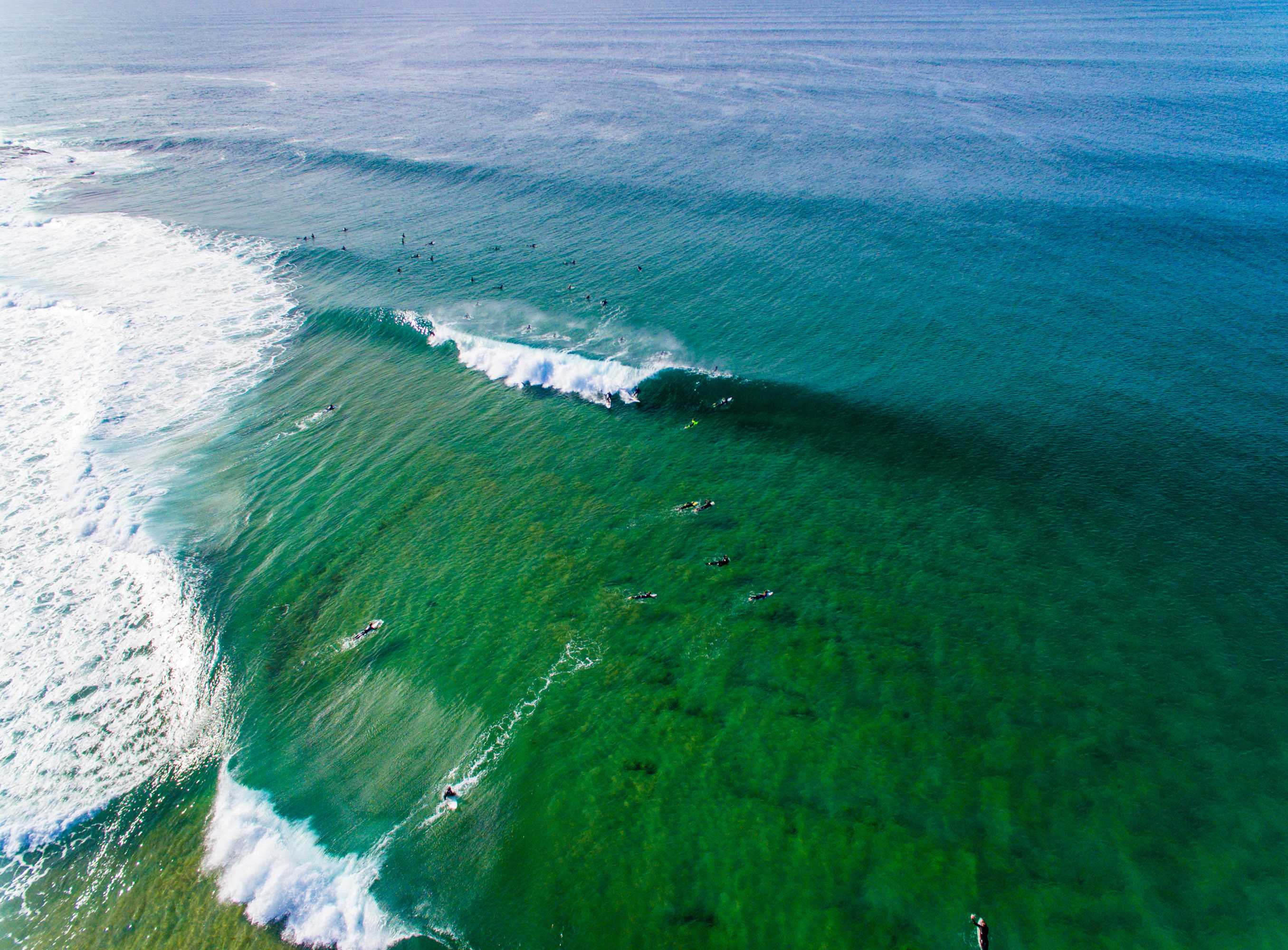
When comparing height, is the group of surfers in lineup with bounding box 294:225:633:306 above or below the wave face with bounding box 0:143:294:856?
above

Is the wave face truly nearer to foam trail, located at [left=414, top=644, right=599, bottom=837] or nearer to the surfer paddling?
the surfer paddling

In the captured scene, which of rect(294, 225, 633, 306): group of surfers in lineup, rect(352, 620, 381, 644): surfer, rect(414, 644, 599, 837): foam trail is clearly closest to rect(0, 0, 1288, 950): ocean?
rect(414, 644, 599, 837): foam trail

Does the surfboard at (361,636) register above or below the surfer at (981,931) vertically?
below

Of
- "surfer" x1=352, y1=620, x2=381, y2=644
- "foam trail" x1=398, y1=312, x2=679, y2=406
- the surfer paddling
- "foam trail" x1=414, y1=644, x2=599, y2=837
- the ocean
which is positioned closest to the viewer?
the ocean

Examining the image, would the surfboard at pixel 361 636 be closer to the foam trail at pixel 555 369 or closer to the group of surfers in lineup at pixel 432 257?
the foam trail at pixel 555 369

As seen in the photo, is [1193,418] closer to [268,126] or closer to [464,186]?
[464,186]

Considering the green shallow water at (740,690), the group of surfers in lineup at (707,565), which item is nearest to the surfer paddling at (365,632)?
the group of surfers in lineup at (707,565)
